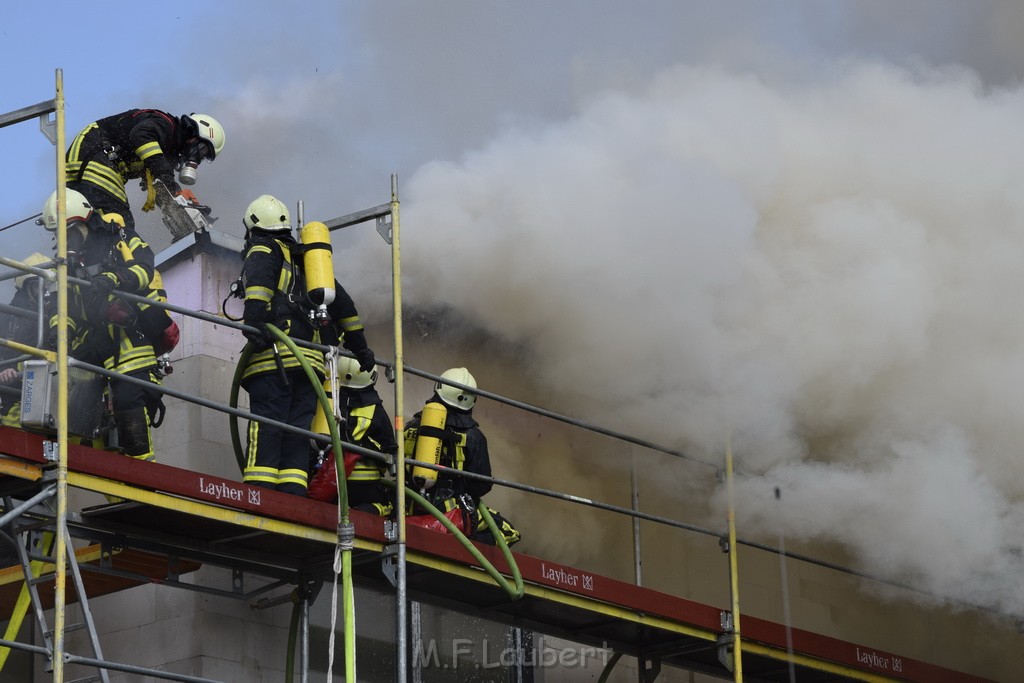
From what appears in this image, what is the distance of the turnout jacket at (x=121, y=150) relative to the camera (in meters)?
10.5

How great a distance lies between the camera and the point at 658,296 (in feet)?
46.4

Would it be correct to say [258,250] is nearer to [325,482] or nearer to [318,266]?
[318,266]

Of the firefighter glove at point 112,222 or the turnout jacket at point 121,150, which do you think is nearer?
the firefighter glove at point 112,222

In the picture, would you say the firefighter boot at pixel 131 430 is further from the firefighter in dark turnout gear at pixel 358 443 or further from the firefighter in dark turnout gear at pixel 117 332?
the firefighter in dark turnout gear at pixel 358 443

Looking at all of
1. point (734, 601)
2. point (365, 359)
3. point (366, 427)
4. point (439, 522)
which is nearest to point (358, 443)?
point (366, 427)

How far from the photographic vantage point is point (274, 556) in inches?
403

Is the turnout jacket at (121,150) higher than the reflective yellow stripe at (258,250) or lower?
higher

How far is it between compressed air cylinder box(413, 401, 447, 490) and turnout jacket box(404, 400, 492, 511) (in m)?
0.06

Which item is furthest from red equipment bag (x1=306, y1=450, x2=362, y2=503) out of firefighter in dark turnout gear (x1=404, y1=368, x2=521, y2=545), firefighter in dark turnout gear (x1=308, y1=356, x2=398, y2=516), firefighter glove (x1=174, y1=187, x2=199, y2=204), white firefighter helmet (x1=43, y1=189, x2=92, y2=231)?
firefighter glove (x1=174, y1=187, x2=199, y2=204)

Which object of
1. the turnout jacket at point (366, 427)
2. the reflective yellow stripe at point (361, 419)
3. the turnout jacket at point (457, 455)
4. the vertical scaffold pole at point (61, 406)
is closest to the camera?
the vertical scaffold pole at point (61, 406)

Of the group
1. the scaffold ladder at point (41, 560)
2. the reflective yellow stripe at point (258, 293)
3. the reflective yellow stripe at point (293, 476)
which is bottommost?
the scaffold ladder at point (41, 560)

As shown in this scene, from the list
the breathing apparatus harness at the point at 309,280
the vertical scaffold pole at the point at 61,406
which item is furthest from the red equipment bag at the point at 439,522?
the vertical scaffold pole at the point at 61,406

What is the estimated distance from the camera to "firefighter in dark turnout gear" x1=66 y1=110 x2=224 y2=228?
10477 mm

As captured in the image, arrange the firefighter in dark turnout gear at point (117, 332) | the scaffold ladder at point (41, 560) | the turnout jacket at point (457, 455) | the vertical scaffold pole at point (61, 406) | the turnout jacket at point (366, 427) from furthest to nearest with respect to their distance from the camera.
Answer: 1. the turnout jacket at point (457, 455)
2. the turnout jacket at point (366, 427)
3. the firefighter in dark turnout gear at point (117, 332)
4. the scaffold ladder at point (41, 560)
5. the vertical scaffold pole at point (61, 406)
